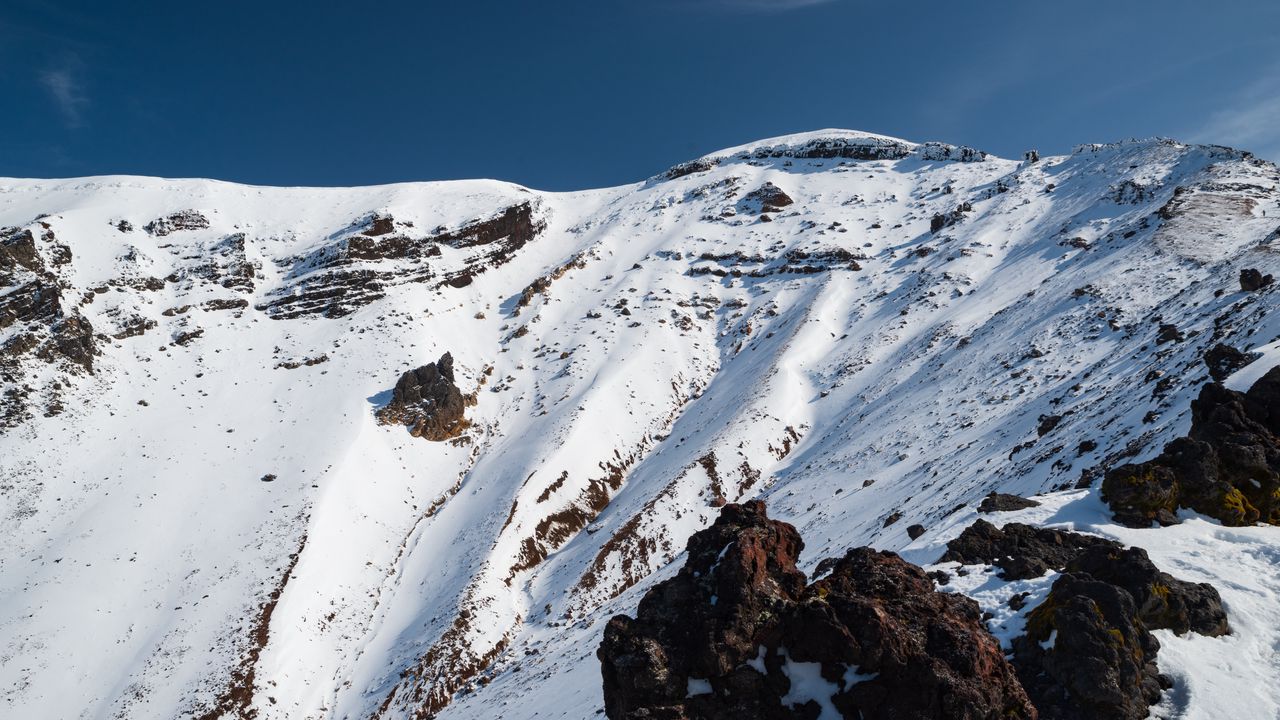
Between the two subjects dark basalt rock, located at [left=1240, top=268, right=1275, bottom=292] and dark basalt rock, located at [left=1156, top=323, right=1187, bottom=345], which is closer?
dark basalt rock, located at [left=1156, top=323, right=1187, bottom=345]

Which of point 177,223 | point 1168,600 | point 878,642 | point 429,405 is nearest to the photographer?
point 878,642

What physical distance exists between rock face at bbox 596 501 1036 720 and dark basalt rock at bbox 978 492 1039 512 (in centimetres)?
603

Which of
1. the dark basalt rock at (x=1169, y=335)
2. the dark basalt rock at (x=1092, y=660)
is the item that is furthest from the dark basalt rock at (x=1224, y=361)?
the dark basalt rock at (x=1092, y=660)

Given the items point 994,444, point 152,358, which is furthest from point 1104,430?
point 152,358

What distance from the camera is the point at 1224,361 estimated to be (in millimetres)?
20688

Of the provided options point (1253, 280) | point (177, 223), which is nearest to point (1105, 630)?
point (1253, 280)

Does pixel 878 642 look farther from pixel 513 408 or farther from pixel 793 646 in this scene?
pixel 513 408

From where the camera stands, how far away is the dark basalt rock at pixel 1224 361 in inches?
779

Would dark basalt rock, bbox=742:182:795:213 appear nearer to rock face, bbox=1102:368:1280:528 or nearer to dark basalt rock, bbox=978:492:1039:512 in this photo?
dark basalt rock, bbox=978:492:1039:512

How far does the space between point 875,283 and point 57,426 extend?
79.8 metres

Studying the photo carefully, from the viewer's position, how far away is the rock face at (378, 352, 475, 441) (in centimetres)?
5409

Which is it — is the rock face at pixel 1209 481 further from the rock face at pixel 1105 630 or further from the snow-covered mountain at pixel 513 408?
the rock face at pixel 1105 630

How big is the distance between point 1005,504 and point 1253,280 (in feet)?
84.8

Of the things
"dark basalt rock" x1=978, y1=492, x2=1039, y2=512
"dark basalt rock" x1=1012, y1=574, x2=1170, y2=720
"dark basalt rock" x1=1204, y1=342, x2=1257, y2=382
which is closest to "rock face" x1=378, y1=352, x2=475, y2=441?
"dark basalt rock" x1=978, y1=492, x2=1039, y2=512
